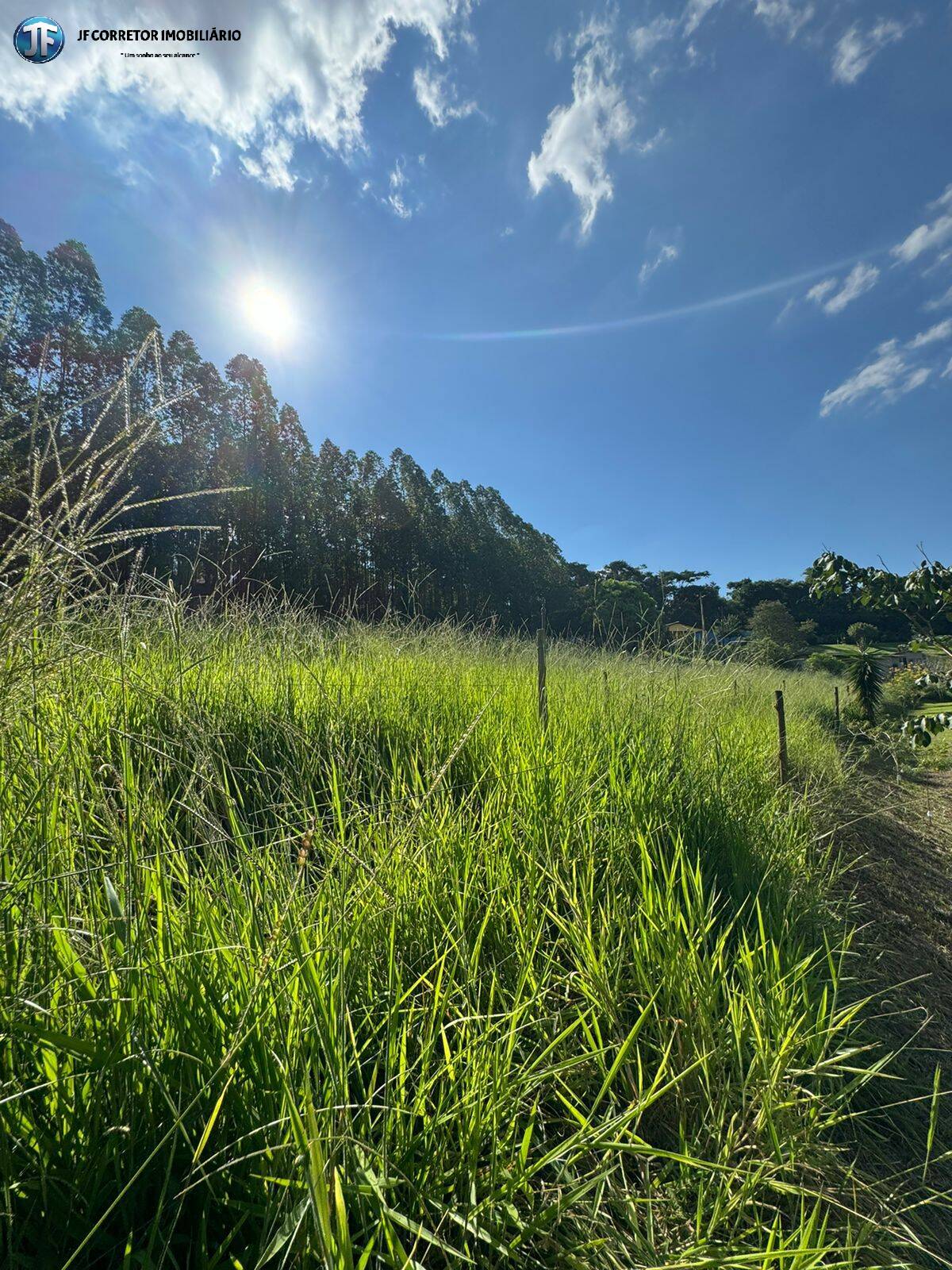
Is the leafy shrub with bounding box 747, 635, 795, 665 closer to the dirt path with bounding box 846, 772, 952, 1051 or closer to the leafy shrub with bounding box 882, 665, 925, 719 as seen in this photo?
the dirt path with bounding box 846, 772, 952, 1051

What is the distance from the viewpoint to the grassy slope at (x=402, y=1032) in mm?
775

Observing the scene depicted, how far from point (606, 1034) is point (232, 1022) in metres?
0.95

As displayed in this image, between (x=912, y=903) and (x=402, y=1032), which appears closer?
(x=402, y=1032)

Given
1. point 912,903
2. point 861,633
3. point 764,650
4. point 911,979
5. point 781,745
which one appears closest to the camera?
point 911,979

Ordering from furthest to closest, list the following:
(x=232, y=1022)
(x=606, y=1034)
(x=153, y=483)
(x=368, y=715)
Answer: (x=153, y=483) < (x=368, y=715) < (x=606, y=1034) < (x=232, y=1022)

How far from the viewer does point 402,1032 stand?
1.00m

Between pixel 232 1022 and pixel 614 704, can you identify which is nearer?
pixel 232 1022

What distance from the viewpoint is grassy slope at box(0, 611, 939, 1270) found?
775 millimetres

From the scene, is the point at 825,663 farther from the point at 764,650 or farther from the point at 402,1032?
the point at 402,1032

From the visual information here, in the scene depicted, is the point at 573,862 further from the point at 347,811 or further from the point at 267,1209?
the point at 267,1209

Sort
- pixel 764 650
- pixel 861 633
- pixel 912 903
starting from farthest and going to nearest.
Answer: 1. pixel 861 633
2. pixel 764 650
3. pixel 912 903

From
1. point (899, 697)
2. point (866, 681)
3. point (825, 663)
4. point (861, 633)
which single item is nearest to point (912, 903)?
point (866, 681)

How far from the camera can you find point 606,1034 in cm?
134

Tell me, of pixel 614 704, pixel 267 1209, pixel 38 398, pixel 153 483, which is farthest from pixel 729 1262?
pixel 153 483
